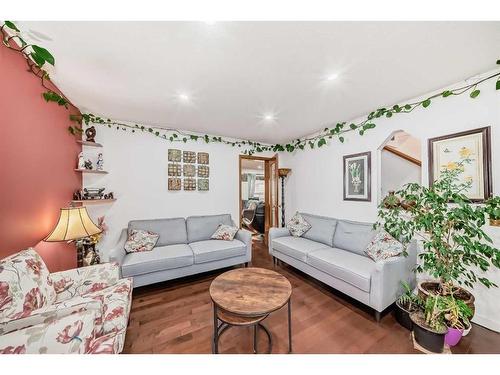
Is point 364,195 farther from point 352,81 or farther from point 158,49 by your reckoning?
point 158,49

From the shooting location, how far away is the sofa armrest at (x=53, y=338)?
84cm

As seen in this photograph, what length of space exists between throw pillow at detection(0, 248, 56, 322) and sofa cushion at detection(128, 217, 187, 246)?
138 centimetres

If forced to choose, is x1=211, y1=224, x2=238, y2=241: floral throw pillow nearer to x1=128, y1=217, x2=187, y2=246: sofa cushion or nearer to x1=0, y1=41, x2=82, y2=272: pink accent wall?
x1=128, y1=217, x2=187, y2=246: sofa cushion

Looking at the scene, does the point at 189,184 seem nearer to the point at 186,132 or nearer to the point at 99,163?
the point at 186,132

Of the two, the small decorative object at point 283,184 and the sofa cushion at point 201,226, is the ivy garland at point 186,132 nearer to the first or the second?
the small decorative object at point 283,184

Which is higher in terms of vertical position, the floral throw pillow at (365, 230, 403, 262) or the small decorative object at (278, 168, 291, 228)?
the small decorative object at (278, 168, 291, 228)

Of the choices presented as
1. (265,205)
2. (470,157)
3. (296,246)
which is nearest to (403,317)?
(296,246)

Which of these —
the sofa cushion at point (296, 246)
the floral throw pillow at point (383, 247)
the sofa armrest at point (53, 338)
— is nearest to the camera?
the sofa armrest at point (53, 338)

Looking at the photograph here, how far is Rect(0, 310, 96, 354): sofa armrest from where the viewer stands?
0.84 metres

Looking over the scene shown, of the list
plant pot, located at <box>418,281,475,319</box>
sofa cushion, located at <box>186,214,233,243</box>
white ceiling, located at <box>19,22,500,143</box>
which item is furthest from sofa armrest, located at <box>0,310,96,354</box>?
plant pot, located at <box>418,281,475,319</box>

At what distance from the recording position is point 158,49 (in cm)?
138

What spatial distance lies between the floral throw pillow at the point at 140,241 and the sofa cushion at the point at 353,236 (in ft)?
8.68

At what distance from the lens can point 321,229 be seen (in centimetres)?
301

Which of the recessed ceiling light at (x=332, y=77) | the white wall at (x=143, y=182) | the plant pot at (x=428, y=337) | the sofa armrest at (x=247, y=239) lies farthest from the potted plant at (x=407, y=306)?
the white wall at (x=143, y=182)
